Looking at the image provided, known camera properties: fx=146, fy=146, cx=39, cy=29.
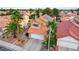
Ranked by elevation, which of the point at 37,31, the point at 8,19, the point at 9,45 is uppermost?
the point at 8,19

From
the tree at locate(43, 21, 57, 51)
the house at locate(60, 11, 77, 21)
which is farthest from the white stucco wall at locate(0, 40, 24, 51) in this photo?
the house at locate(60, 11, 77, 21)

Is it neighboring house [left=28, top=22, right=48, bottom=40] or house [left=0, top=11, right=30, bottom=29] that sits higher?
house [left=0, top=11, right=30, bottom=29]

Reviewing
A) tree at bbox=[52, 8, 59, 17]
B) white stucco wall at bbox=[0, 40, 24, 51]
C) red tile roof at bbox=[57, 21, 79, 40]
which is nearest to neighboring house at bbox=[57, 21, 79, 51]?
red tile roof at bbox=[57, 21, 79, 40]

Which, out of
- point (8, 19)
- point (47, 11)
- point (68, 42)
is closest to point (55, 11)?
point (47, 11)

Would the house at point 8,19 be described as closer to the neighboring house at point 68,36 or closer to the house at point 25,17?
the house at point 25,17

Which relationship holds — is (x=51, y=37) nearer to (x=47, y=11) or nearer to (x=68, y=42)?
(x=68, y=42)

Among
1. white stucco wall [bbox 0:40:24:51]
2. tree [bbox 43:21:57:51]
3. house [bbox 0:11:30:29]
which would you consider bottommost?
white stucco wall [bbox 0:40:24:51]

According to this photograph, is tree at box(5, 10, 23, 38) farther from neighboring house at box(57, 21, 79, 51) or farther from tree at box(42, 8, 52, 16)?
neighboring house at box(57, 21, 79, 51)
